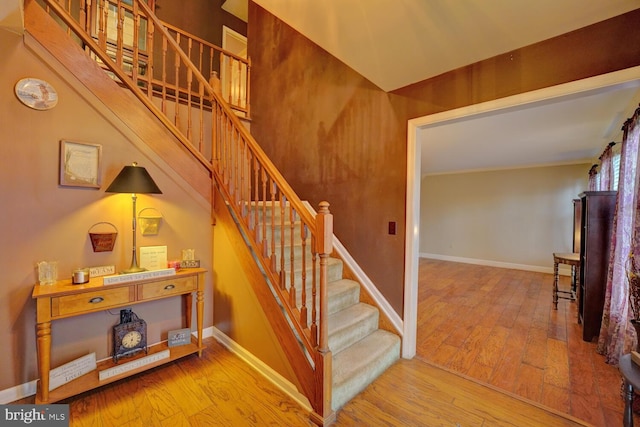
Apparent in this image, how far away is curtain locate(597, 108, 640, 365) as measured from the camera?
222cm

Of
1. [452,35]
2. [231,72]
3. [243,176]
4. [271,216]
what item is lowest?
[271,216]

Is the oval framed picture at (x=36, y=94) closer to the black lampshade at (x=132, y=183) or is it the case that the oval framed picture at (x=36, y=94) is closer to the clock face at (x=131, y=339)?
the black lampshade at (x=132, y=183)

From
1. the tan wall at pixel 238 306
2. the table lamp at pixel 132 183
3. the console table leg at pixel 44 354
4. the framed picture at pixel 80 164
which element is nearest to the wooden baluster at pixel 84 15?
the framed picture at pixel 80 164

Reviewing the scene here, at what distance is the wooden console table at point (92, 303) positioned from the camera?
1.65 meters

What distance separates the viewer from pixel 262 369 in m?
2.10

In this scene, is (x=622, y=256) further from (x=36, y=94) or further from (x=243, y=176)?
(x=36, y=94)

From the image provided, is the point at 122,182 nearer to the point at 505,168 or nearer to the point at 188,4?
the point at 188,4

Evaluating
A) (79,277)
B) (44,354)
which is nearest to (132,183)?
(79,277)

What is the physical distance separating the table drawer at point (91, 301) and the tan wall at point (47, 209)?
362 mm

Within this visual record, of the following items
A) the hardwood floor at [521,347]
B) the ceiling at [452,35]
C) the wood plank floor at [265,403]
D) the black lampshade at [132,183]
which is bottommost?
the wood plank floor at [265,403]

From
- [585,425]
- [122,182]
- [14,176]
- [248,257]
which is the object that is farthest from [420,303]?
[14,176]

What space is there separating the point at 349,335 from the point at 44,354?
2044mm

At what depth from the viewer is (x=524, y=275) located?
537 centimetres

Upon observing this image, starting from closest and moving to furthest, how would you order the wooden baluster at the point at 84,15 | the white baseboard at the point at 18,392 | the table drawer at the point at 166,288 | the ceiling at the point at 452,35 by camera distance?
the ceiling at the point at 452,35, the white baseboard at the point at 18,392, the table drawer at the point at 166,288, the wooden baluster at the point at 84,15
